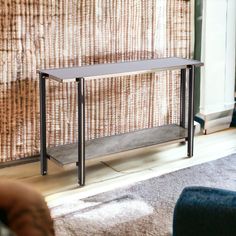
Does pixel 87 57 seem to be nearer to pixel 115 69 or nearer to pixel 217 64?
pixel 115 69

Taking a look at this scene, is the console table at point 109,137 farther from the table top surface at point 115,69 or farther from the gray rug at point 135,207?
the gray rug at point 135,207

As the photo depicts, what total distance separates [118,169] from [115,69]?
0.57 meters

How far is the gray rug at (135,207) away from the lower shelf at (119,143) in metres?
0.27

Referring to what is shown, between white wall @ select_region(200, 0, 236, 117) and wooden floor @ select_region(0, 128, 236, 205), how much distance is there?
13.0 inches

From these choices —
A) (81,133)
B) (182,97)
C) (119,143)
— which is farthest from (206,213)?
(182,97)

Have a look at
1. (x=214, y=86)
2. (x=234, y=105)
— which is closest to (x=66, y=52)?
(x=214, y=86)

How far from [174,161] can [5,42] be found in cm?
118

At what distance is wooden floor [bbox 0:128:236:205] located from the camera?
113 inches

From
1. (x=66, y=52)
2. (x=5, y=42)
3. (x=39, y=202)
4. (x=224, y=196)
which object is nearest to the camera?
(x=39, y=202)

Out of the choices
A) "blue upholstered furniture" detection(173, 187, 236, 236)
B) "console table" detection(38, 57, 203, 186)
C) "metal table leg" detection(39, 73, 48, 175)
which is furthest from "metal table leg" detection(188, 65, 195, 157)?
"blue upholstered furniture" detection(173, 187, 236, 236)

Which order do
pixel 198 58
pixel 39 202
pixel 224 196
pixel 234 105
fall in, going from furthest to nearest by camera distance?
pixel 234 105 → pixel 198 58 → pixel 224 196 → pixel 39 202

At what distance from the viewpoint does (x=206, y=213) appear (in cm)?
136

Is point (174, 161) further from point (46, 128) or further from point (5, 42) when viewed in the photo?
point (5, 42)

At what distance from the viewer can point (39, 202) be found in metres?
1.06
